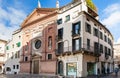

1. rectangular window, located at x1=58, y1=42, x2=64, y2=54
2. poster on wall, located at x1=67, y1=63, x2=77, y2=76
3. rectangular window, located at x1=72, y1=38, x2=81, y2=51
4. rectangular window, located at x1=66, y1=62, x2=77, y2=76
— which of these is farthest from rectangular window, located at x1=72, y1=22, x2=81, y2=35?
poster on wall, located at x1=67, y1=63, x2=77, y2=76

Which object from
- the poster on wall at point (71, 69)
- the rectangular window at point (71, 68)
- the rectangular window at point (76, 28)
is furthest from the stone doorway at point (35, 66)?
the rectangular window at point (76, 28)

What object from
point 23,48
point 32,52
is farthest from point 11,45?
point 32,52

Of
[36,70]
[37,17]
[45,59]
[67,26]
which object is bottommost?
[36,70]

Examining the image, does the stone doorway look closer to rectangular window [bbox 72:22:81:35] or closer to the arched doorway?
the arched doorway

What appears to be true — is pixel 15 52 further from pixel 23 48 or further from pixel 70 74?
pixel 70 74

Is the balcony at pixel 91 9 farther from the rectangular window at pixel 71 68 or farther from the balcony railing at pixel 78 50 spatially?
the rectangular window at pixel 71 68

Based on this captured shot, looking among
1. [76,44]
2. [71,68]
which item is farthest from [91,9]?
[71,68]

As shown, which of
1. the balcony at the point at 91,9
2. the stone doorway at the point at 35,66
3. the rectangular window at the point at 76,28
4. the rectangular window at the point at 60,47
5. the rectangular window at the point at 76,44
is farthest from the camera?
the stone doorway at the point at 35,66

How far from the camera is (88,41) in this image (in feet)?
83.7

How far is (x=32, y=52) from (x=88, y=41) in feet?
43.6

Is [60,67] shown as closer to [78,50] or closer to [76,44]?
[76,44]

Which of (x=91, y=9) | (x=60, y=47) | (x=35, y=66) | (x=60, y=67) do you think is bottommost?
(x=35, y=66)

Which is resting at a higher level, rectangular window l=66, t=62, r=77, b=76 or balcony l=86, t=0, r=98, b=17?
balcony l=86, t=0, r=98, b=17

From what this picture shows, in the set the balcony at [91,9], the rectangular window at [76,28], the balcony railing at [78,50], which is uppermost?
the balcony at [91,9]
